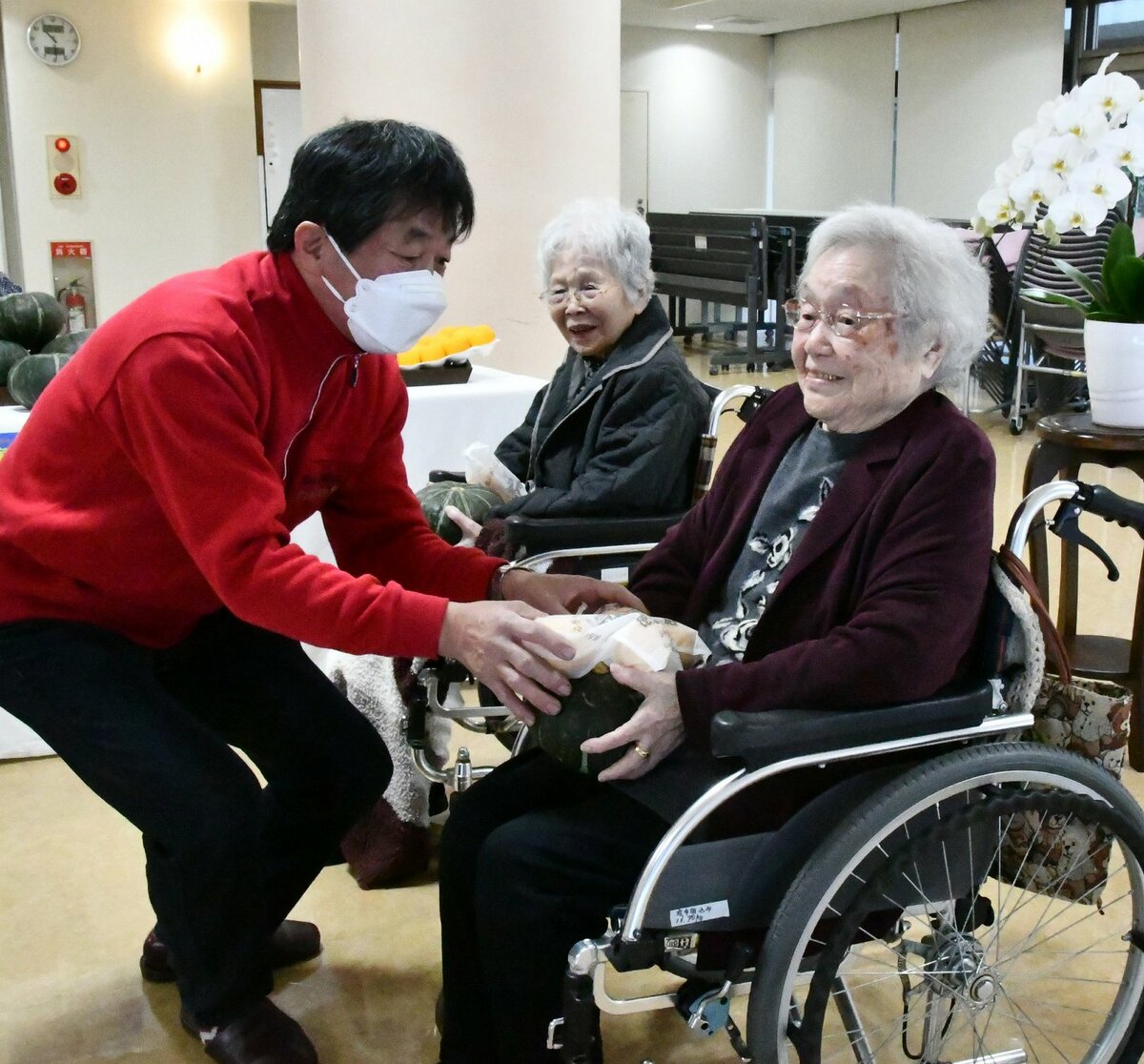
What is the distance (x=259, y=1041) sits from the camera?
168cm

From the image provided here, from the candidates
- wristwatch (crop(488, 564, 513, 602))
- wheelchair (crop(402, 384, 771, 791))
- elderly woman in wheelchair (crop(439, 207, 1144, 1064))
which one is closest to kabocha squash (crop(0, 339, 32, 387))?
wheelchair (crop(402, 384, 771, 791))

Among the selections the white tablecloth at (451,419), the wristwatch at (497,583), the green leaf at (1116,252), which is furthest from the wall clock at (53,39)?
the wristwatch at (497,583)

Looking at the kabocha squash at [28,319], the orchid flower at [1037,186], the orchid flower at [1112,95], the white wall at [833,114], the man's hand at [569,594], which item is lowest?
the man's hand at [569,594]

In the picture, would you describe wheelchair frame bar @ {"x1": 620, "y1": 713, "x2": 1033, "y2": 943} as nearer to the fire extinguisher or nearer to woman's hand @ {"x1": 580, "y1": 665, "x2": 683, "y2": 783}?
woman's hand @ {"x1": 580, "y1": 665, "x2": 683, "y2": 783}

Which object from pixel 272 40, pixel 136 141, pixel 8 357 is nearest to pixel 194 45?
pixel 136 141

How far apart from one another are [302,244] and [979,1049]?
1.28 m

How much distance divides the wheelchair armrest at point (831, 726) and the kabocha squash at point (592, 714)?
0.43 ft

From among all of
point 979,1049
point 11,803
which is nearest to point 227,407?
point 979,1049

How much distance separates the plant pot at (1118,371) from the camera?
2.53 meters

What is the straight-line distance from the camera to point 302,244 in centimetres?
152

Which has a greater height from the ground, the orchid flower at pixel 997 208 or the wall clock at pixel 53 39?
the wall clock at pixel 53 39

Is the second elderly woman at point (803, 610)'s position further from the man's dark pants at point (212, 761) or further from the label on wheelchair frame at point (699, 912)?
the man's dark pants at point (212, 761)

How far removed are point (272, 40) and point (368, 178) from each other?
9.16m

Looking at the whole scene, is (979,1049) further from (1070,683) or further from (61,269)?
(61,269)
